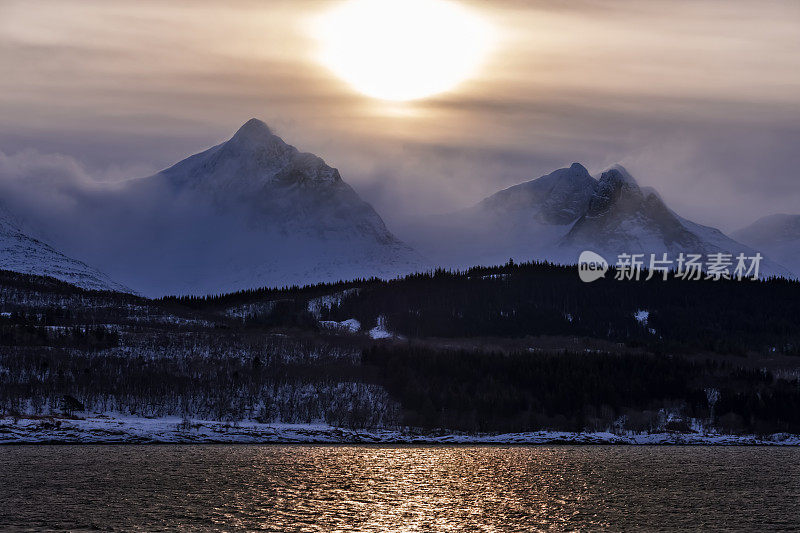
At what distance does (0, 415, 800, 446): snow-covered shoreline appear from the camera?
506ft

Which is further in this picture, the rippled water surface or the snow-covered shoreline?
the snow-covered shoreline

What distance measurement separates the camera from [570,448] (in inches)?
6526

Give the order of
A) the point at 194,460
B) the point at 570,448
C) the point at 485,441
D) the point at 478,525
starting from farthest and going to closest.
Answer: the point at 485,441
the point at 570,448
the point at 194,460
the point at 478,525

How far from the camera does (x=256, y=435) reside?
557 ft

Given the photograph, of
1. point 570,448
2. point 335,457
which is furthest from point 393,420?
point 335,457

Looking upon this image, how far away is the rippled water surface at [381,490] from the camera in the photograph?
268ft

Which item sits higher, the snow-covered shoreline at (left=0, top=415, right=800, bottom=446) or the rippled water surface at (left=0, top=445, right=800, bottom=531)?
the snow-covered shoreline at (left=0, top=415, right=800, bottom=446)

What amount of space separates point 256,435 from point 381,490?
72216 mm

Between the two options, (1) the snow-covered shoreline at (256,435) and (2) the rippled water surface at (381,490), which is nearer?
(2) the rippled water surface at (381,490)

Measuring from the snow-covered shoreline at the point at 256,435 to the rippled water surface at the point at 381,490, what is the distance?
39.4ft

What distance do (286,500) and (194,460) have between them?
35957 mm

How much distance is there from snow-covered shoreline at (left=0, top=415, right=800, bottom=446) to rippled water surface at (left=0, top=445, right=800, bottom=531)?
39.4 ft

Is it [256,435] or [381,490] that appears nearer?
[381,490]

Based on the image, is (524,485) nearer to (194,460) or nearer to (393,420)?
(194,460)
